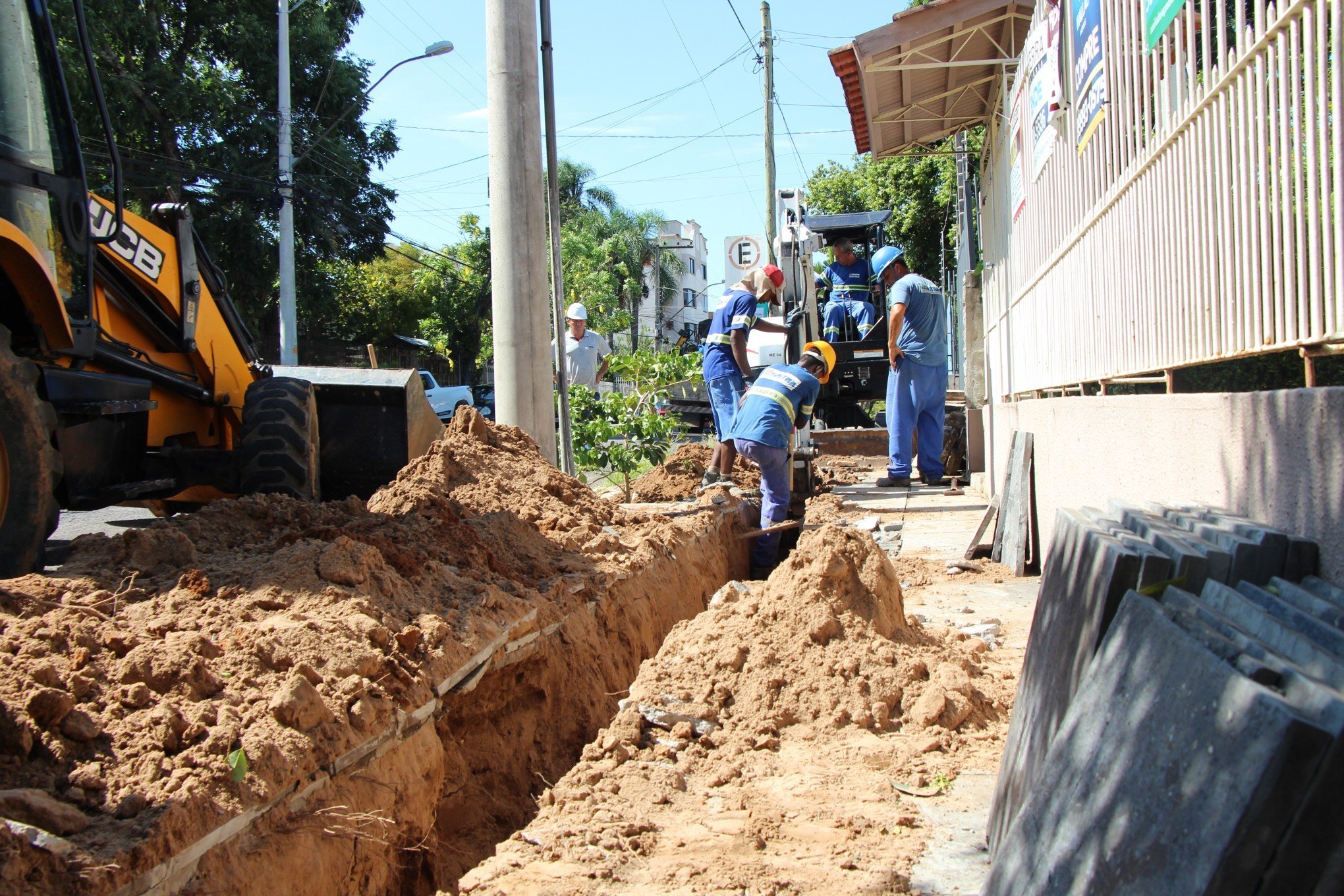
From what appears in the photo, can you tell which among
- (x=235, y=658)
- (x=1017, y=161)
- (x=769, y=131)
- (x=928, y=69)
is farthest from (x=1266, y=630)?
(x=769, y=131)

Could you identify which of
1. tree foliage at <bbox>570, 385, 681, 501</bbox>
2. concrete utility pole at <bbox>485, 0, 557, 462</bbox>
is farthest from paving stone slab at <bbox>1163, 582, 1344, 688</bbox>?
tree foliage at <bbox>570, 385, 681, 501</bbox>

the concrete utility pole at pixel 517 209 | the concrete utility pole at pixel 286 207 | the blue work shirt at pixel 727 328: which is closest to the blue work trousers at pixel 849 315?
the blue work shirt at pixel 727 328

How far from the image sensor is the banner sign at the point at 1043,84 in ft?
21.2

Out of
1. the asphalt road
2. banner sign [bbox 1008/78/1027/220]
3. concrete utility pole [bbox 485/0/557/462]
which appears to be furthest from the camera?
banner sign [bbox 1008/78/1027/220]

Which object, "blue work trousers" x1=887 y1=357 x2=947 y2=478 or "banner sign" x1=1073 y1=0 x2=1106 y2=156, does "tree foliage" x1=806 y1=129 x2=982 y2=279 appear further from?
"banner sign" x1=1073 y1=0 x2=1106 y2=156

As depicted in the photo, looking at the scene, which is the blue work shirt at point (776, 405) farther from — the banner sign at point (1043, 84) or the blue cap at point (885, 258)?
the blue cap at point (885, 258)

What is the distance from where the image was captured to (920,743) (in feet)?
12.6

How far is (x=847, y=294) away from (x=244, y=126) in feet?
50.5

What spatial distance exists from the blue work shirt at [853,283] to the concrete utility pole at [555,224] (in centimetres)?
671

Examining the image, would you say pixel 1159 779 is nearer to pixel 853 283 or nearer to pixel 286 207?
pixel 853 283

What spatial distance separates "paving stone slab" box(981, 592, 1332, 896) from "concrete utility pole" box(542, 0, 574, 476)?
624 cm

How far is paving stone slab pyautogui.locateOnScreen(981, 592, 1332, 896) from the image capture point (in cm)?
150

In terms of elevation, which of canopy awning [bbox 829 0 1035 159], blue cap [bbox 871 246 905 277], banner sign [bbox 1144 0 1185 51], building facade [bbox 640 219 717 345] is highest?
building facade [bbox 640 219 717 345]

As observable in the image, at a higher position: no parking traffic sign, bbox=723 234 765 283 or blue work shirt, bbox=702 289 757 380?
no parking traffic sign, bbox=723 234 765 283
